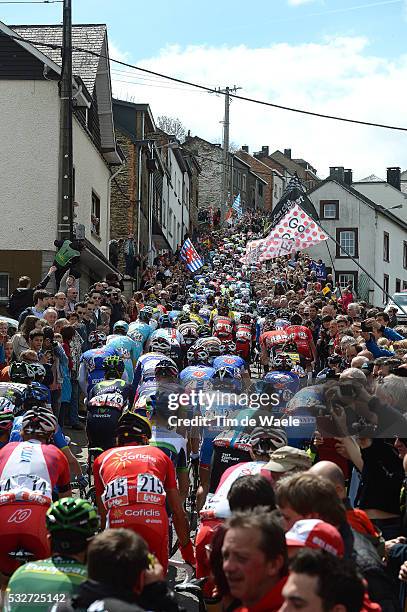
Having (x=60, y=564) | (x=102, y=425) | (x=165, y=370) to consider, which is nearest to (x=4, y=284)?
(x=102, y=425)

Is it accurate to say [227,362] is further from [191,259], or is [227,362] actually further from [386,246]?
[386,246]

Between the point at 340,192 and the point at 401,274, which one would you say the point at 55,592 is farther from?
the point at 401,274

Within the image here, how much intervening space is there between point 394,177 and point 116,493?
74668 mm

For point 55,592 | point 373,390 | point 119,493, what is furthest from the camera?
point 373,390

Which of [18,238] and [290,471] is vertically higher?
[18,238]

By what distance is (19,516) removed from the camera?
6.25 meters

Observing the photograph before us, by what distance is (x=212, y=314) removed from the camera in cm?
2278

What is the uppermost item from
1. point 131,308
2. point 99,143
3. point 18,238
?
point 99,143

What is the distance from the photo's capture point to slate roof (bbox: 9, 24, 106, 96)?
2900cm

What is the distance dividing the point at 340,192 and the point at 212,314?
143 ft

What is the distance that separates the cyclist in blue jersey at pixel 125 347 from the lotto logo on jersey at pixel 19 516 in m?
7.13

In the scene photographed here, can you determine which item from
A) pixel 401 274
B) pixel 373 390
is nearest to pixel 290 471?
pixel 373 390

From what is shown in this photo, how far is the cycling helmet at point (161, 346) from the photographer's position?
13.4 m

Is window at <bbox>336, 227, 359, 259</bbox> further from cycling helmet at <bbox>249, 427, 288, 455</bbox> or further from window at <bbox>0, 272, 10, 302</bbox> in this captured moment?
cycling helmet at <bbox>249, 427, 288, 455</bbox>
